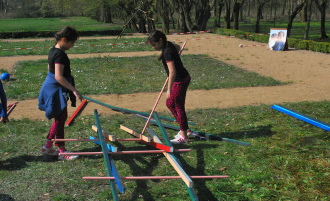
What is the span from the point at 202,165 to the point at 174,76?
1220mm

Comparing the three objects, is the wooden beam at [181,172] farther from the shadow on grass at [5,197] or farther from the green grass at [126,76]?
the green grass at [126,76]

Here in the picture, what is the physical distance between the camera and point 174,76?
16.9 ft

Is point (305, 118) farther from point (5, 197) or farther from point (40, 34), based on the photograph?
point (40, 34)

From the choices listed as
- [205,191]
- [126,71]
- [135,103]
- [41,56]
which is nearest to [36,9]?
[41,56]

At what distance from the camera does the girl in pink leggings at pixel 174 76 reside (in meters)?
5.12

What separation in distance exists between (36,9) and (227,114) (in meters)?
72.7

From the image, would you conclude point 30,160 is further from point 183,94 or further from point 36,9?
point 36,9

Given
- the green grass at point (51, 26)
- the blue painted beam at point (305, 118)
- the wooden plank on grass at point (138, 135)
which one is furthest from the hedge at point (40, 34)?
the wooden plank on grass at point (138, 135)

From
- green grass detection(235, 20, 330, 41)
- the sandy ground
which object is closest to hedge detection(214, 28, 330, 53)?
the sandy ground

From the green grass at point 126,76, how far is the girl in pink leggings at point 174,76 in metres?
3.90

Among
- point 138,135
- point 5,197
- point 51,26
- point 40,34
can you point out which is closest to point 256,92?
point 138,135

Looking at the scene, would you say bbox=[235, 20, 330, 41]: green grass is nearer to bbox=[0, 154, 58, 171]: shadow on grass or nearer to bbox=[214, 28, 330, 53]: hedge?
bbox=[214, 28, 330, 53]: hedge

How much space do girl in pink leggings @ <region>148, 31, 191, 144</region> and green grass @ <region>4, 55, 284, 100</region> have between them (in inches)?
153

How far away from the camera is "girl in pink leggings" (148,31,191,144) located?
16.8ft
